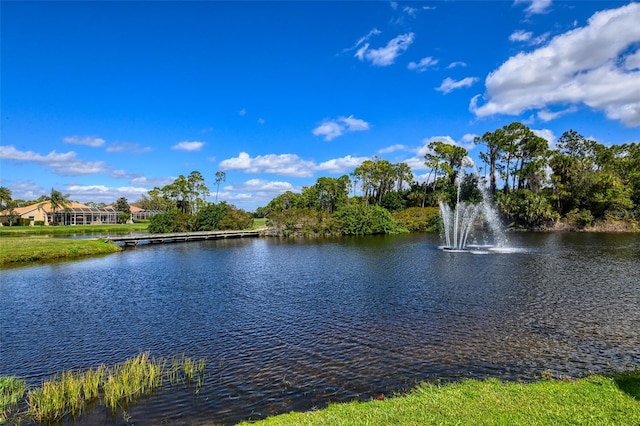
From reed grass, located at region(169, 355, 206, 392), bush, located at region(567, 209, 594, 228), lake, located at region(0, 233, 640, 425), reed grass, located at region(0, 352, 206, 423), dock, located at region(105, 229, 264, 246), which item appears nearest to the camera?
reed grass, located at region(0, 352, 206, 423)

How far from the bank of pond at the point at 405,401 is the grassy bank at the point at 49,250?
40.7 metres

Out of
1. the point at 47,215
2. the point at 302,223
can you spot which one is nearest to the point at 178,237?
the point at 302,223

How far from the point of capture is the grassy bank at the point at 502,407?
8.00 metres

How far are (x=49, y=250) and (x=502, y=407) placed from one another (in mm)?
56065

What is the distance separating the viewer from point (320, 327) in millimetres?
18125

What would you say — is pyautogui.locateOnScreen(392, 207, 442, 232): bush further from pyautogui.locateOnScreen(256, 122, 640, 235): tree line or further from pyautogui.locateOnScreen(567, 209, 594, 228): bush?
pyautogui.locateOnScreen(567, 209, 594, 228): bush

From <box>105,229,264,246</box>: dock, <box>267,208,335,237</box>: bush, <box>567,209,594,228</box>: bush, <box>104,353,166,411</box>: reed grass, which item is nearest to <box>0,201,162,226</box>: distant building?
<box>105,229,264,246</box>: dock

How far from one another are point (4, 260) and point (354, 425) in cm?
5150

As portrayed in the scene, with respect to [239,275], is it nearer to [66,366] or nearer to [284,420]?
[66,366]

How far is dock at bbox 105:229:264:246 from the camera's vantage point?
6662cm

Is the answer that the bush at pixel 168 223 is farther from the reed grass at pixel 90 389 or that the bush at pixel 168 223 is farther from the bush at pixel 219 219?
the reed grass at pixel 90 389

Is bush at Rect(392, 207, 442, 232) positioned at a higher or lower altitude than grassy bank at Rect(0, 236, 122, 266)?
higher

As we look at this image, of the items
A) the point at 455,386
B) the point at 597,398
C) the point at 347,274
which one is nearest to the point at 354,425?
the point at 455,386

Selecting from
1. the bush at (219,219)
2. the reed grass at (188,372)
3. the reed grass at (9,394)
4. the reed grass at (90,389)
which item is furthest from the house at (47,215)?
the reed grass at (188,372)
